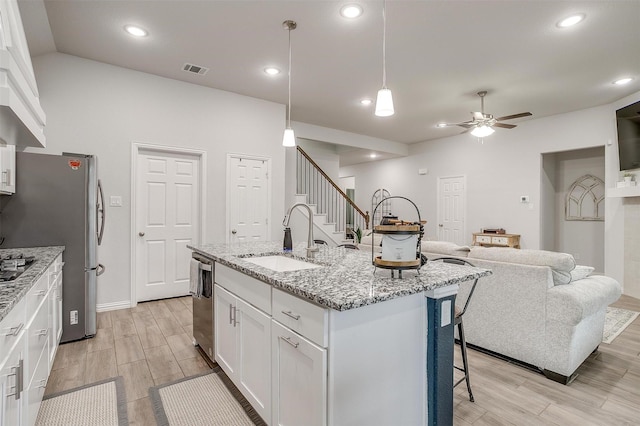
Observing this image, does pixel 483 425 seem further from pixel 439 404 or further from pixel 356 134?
pixel 356 134

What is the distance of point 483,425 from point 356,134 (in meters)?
6.25

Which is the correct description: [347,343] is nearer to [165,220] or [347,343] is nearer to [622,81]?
[165,220]

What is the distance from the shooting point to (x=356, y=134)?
24.2ft

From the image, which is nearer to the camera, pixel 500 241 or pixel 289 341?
pixel 289 341

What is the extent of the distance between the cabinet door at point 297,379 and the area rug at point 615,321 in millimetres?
3347

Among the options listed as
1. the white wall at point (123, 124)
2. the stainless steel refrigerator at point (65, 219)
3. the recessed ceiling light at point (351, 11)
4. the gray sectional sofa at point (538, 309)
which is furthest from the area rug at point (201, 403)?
the recessed ceiling light at point (351, 11)

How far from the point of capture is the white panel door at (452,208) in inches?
289

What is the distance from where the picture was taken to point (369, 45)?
349 centimetres

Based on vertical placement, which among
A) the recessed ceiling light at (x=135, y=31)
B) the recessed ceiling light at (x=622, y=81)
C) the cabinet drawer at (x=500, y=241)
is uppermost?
the recessed ceiling light at (x=622, y=81)

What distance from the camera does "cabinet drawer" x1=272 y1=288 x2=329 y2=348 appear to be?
4.22 ft

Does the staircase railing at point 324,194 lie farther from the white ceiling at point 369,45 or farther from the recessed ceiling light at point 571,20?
the recessed ceiling light at point 571,20

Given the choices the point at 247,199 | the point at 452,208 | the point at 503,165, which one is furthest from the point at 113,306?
the point at 503,165

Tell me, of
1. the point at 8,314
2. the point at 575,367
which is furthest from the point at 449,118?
the point at 8,314

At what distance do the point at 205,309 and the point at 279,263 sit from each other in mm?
733
